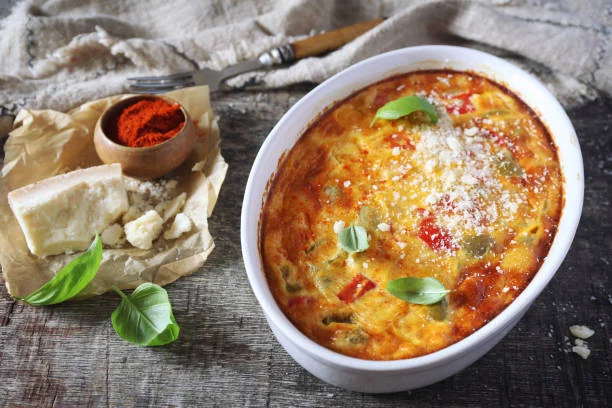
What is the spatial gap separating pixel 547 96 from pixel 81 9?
236 cm

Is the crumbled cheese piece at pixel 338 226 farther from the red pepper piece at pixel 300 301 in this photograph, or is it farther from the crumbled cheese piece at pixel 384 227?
the red pepper piece at pixel 300 301

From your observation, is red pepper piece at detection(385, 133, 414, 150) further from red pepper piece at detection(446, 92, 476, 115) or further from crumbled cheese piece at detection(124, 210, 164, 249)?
crumbled cheese piece at detection(124, 210, 164, 249)

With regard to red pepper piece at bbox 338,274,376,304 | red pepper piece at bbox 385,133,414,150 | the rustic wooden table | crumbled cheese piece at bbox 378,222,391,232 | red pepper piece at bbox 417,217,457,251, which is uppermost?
red pepper piece at bbox 385,133,414,150

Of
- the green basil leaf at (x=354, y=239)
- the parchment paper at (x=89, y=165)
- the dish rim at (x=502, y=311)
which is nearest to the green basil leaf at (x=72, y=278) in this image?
the parchment paper at (x=89, y=165)

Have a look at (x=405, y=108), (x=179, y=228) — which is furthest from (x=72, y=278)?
(x=405, y=108)

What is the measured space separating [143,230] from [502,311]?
1369 mm

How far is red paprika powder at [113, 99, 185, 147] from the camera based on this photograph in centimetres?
263

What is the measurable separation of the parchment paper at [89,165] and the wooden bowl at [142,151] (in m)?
0.11

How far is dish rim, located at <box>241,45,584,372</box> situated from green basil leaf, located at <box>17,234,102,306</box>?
1.93 ft

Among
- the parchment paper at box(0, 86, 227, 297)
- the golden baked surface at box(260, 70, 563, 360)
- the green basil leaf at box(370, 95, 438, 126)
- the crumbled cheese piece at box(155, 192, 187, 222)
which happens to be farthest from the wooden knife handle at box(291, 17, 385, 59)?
the crumbled cheese piece at box(155, 192, 187, 222)

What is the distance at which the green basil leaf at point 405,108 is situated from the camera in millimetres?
2354

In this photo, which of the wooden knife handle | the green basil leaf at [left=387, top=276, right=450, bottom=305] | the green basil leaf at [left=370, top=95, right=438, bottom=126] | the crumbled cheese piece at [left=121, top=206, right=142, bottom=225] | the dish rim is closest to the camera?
the dish rim

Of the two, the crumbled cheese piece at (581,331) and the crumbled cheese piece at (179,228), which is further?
the crumbled cheese piece at (179,228)

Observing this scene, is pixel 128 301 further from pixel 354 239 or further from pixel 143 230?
pixel 354 239
